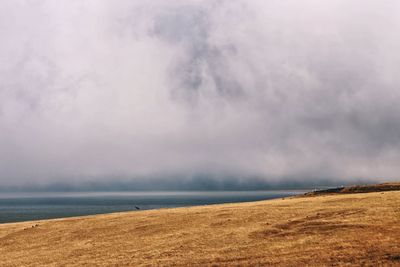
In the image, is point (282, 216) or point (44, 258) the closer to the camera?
point (44, 258)

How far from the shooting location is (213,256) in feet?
100

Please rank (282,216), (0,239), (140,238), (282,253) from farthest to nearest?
(0,239) < (282,216) < (140,238) < (282,253)

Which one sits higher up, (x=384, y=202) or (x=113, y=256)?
(x=384, y=202)

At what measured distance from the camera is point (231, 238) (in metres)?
36.2

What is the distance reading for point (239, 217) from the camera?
154ft

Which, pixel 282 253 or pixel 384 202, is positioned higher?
pixel 384 202

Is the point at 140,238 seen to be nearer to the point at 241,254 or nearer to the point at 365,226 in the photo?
the point at 241,254

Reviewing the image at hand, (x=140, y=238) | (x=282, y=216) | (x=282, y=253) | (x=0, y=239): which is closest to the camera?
(x=282, y=253)

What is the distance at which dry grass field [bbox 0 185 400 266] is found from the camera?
92.3 feet

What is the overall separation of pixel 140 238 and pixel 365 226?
19444mm

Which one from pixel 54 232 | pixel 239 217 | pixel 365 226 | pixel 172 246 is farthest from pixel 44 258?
pixel 365 226

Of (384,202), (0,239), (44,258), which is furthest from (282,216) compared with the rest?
(0,239)

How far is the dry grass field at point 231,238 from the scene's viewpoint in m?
28.1

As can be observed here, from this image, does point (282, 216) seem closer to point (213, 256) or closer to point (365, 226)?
point (365, 226)
